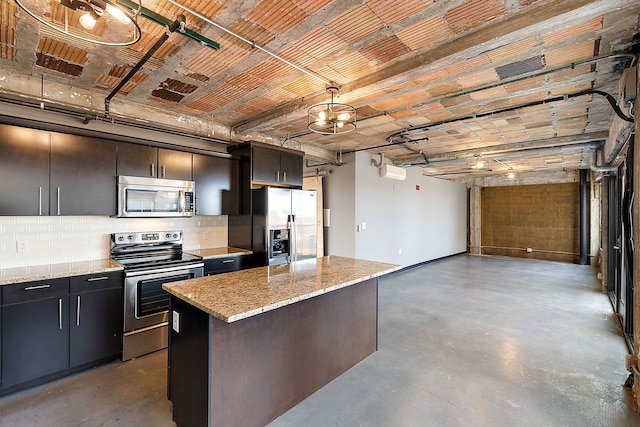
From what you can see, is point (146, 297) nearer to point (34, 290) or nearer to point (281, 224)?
point (34, 290)

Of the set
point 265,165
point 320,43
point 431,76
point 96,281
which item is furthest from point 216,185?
point 431,76

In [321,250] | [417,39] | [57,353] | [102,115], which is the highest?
[417,39]

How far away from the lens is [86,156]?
304 cm

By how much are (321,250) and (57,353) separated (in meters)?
4.39

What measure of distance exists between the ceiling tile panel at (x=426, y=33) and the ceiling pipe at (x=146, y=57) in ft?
5.01

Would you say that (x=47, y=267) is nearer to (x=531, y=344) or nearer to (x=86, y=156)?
(x=86, y=156)

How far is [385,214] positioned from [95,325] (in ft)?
17.6

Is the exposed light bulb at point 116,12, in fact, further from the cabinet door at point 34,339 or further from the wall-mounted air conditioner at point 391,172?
the wall-mounted air conditioner at point 391,172

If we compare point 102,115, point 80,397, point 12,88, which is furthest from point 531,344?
point 12,88

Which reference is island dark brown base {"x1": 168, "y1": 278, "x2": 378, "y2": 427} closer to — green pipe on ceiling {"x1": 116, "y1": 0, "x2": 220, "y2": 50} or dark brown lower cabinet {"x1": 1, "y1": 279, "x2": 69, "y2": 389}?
dark brown lower cabinet {"x1": 1, "y1": 279, "x2": 69, "y2": 389}

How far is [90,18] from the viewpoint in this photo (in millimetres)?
1574

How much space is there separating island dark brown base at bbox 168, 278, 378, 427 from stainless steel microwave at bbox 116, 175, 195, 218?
1.68 metres

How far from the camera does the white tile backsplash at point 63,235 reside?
9.37 ft

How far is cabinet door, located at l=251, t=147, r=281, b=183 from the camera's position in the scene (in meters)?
4.22
